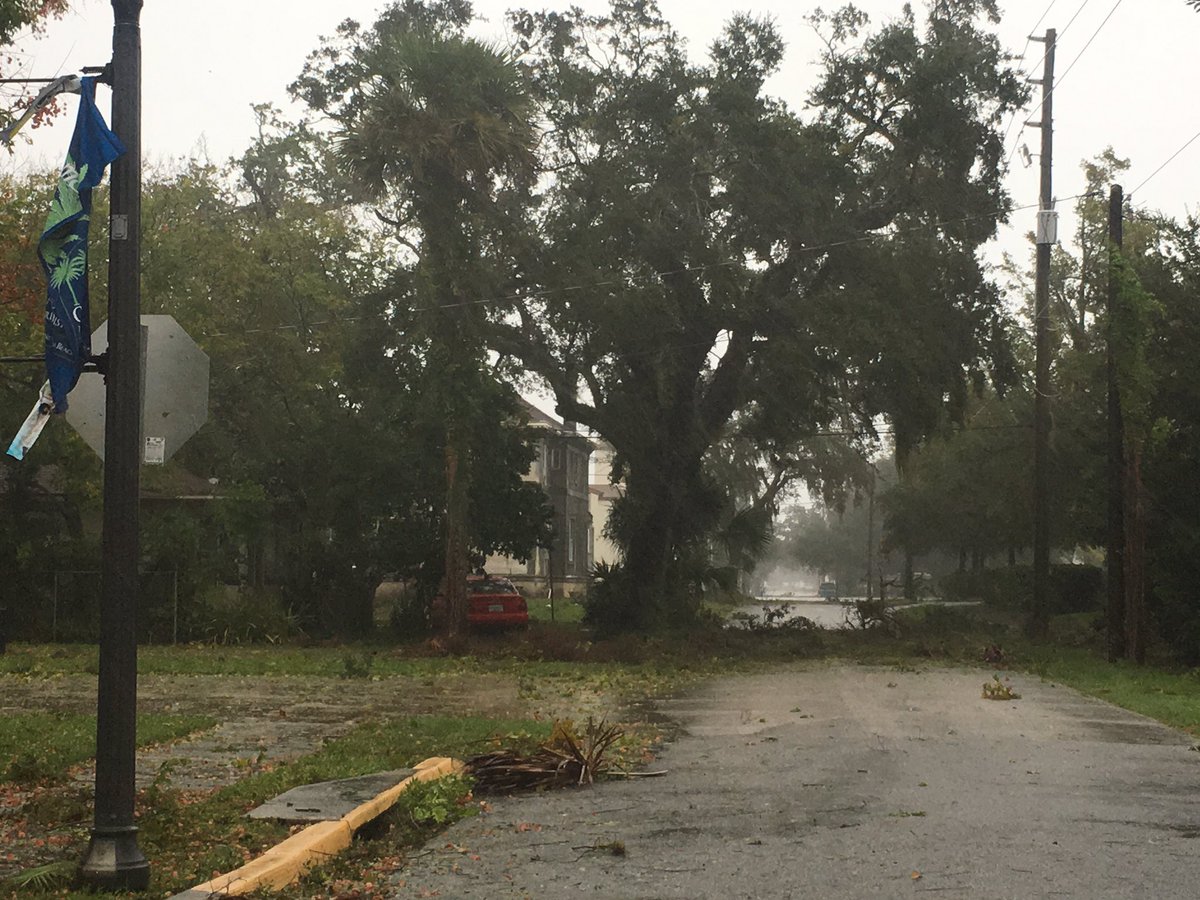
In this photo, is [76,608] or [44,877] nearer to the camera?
[44,877]

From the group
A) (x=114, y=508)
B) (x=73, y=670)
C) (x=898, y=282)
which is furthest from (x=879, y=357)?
(x=114, y=508)

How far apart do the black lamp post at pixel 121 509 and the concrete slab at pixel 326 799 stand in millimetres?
1764

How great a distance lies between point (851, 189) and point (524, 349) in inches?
322

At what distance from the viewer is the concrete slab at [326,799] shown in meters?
9.40

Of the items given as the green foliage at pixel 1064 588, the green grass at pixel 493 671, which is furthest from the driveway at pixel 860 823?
the green foliage at pixel 1064 588

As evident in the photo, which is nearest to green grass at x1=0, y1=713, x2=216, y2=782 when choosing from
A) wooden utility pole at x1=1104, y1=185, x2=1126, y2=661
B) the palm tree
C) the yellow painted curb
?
the yellow painted curb

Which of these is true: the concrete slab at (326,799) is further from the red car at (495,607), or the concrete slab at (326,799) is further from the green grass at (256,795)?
the red car at (495,607)

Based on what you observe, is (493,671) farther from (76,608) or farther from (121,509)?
(121,509)

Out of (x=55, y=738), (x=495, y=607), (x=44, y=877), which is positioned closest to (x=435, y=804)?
(x=44, y=877)

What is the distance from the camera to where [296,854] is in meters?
8.08

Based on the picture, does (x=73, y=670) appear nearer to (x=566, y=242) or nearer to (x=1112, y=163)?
(x=566, y=242)

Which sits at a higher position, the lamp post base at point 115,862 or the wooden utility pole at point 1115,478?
the wooden utility pole at point 1115,478

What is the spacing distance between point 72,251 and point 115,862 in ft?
10.3

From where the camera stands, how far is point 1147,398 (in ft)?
84.4
